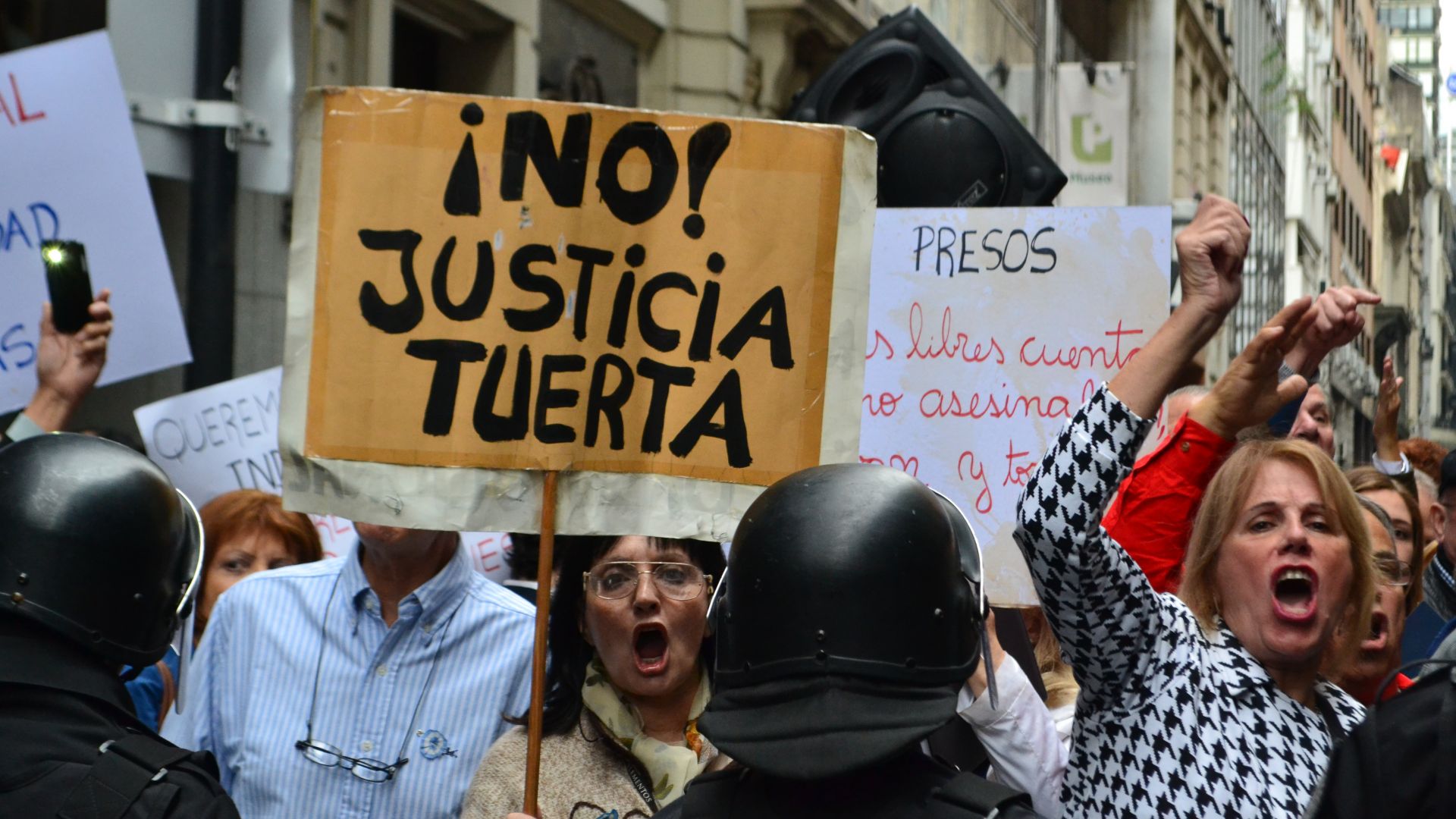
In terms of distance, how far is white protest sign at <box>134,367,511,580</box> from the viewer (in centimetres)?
488

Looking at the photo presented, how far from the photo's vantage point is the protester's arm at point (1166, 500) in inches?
115

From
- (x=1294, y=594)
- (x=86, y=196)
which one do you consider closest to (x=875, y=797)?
(x=1294, y=594)

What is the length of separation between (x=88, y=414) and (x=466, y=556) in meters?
3.68

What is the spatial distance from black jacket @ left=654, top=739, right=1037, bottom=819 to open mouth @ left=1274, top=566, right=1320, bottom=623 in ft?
3.24

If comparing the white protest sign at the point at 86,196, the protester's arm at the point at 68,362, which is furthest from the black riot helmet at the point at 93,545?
the white protest sign at the point at 86,196

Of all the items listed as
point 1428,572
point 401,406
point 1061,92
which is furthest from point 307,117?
point 1061,92

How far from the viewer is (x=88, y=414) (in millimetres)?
6691

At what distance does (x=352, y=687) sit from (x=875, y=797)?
5.26 ft

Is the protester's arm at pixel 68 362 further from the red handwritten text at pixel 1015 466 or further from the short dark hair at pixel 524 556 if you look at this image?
the red handwritten text at pixel 1015 466

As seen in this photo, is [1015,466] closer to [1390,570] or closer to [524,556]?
[1390,570]

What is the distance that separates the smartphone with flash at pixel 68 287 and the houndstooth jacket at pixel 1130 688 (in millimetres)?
2459

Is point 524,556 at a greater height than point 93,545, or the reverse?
point 93,545

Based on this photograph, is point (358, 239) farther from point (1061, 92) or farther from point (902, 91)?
point (1061, 92)

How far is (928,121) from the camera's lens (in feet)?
18.0
